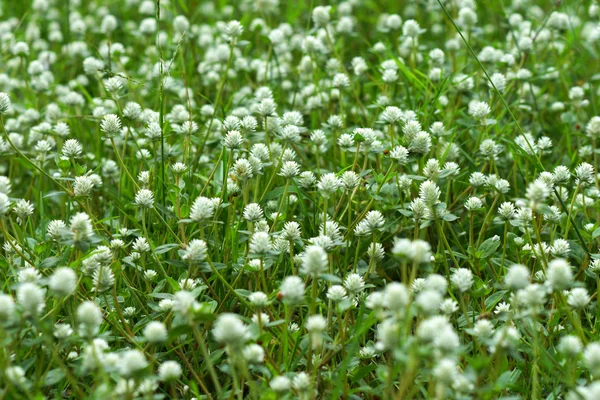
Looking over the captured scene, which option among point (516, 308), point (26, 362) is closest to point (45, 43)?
point (26, 362)

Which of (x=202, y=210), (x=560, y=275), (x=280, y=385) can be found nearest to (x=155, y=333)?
(x=280, y=385)

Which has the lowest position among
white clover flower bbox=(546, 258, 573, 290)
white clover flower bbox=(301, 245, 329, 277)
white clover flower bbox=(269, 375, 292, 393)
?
white clover flower bbox=(269, 375, 292, 393)

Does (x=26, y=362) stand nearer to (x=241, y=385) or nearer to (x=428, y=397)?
(x=241, y=385)

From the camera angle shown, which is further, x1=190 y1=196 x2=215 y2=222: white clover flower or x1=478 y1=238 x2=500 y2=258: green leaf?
x1=478 y1=238 x2=500 y2=258: green leaf

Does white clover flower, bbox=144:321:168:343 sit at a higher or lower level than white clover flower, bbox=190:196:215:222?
A: lower

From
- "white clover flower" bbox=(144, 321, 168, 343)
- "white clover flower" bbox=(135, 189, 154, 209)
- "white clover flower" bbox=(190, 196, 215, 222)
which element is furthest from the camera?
"white clover flower" bbox=(135, 189, 154, 209)

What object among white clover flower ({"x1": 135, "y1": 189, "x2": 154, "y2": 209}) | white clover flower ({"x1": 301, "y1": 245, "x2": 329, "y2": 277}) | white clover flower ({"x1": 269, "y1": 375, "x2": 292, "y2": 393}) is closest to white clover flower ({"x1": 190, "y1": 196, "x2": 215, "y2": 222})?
white clover flower ({"x1": 135, "y1": 189, "x2": 154, "y2": 209})

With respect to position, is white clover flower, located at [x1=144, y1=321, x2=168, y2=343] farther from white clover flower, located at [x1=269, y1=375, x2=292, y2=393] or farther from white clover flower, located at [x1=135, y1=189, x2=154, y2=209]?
white clover flower, located at [x1=135, y1=189, x2=154, y2=209]

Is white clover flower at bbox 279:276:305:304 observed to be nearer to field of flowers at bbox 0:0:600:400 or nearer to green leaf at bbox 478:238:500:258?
field of flowers at bbox 0:0:600:400

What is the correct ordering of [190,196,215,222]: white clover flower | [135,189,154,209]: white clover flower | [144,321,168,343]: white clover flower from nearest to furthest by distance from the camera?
1. [144,321,168,343]: white clover flower
2. [190,196,215,222]: white clover flower
3. [135,189,154,209]: white clover flower
